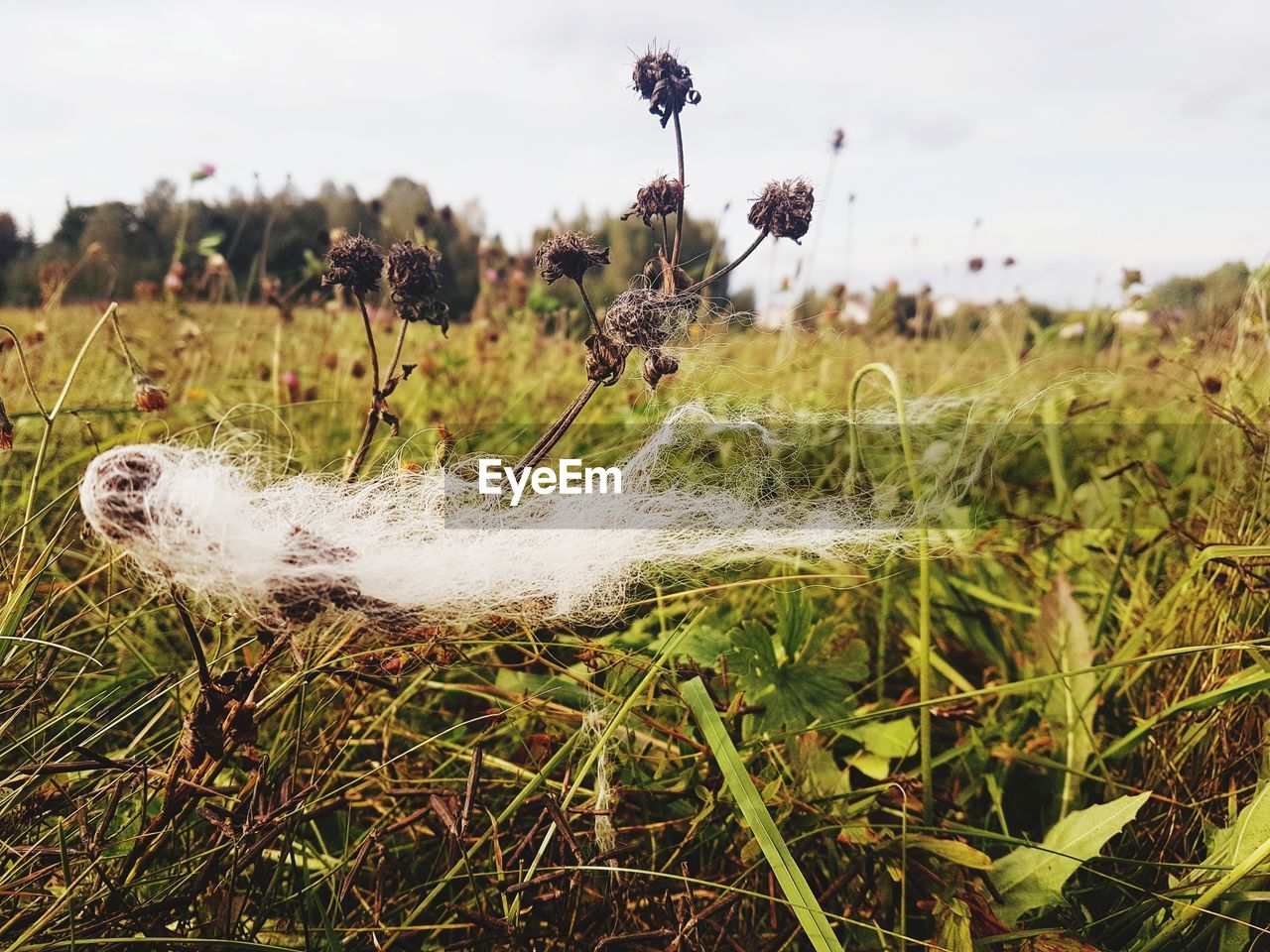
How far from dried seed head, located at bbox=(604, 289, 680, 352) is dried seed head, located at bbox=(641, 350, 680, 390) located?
1 cm

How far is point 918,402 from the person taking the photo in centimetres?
209

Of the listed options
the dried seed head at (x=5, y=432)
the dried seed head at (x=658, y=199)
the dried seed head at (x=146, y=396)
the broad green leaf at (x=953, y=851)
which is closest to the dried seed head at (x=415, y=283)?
the dried seed head at (x=658, y=199)

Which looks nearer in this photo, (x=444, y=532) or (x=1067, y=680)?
(x=444, y=532)

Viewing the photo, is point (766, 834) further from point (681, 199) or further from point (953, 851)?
point (681, 199)

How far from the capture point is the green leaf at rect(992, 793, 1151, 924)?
43.5 inches

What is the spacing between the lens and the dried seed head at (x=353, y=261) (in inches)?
42.4

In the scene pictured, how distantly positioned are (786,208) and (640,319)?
272 millimetres

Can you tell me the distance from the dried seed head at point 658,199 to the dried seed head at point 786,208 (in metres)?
0.11

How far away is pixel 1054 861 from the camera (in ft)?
3.72

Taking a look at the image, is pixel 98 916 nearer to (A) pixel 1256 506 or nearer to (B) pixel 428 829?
(B) pixel 428 829

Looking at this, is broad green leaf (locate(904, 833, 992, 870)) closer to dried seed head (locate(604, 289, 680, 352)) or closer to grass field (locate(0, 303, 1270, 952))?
grass field (locate(0, 303, 1270, 952))

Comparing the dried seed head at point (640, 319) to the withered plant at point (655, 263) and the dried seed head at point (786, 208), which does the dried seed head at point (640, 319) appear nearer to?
the withered plant at point (655, 263)

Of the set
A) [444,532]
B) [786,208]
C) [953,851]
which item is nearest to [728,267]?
[786,208]

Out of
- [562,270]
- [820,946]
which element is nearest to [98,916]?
[820,946]
